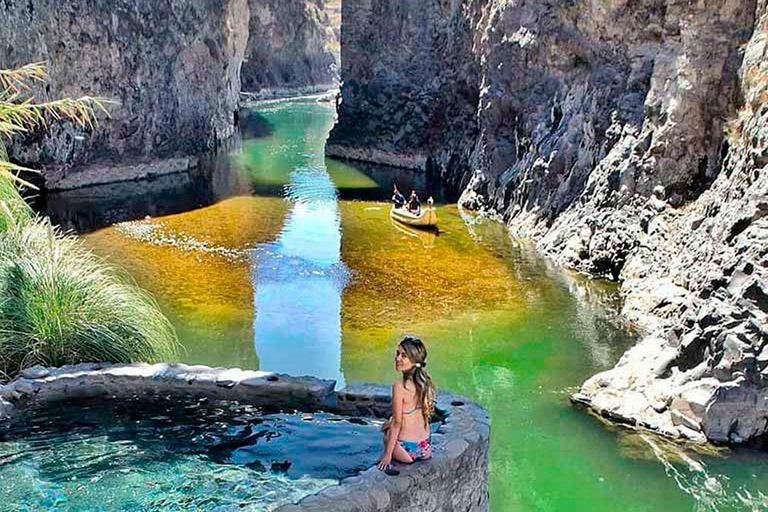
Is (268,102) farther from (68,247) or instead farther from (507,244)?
(68,247)

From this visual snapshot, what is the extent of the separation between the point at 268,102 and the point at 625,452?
62.1m

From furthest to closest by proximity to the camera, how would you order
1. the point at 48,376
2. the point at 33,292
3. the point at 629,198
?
the point at 629,198 → the point at 33,292 → the point at 48,376

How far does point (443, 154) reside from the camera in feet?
119

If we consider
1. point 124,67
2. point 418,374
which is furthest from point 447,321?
point 124,67

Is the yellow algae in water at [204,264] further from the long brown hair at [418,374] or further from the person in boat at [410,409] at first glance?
the long brown hair at [418,374]

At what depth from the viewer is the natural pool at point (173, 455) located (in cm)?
704

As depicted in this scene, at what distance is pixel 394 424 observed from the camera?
255 inches

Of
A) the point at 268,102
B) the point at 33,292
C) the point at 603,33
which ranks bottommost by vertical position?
the point at 268,102

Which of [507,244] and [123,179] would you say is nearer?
[507,244]

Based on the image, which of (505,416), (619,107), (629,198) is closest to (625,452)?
(505,416)

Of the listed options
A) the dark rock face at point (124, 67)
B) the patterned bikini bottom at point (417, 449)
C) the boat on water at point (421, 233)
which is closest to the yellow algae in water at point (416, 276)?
the boat on water at point (421, 233)

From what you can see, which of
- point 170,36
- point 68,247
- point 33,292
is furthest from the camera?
point 170,36

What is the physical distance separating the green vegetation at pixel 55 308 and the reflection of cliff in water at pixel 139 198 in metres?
14.9

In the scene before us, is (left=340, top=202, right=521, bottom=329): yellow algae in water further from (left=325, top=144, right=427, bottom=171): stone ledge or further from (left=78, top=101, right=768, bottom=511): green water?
(left=325, top=144, right=427, bottom=171): stone ledge
